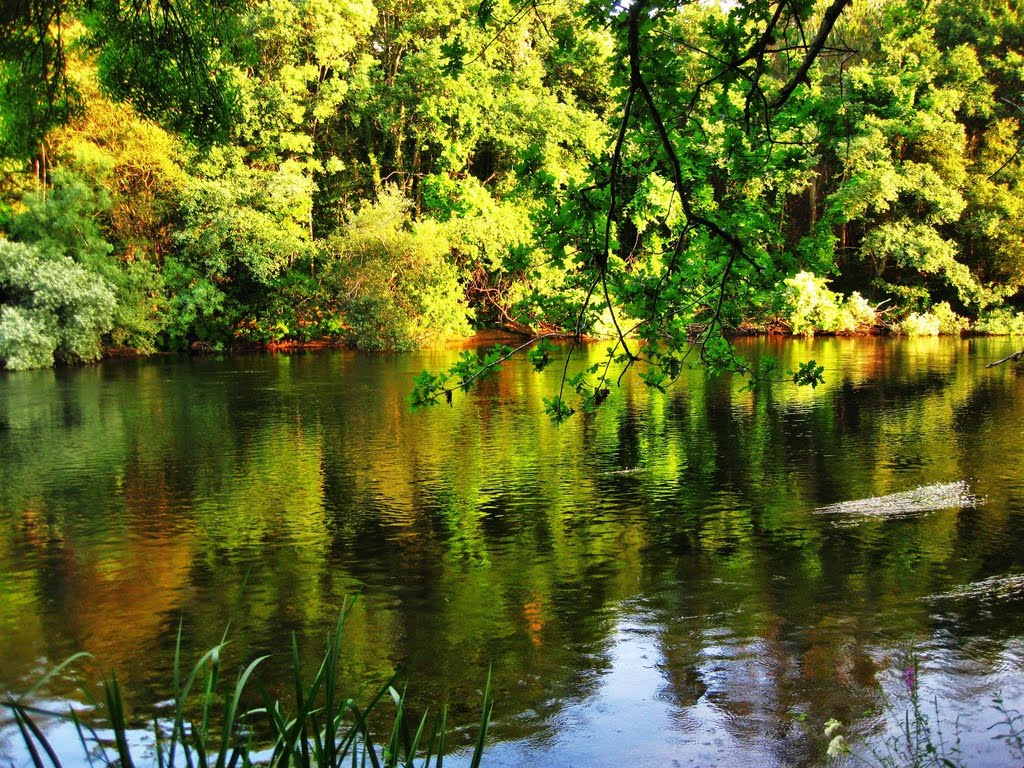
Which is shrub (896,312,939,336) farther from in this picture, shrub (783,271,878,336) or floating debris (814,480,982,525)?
floating debris (814,480,982,525)

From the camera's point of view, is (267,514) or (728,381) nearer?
(267,514)

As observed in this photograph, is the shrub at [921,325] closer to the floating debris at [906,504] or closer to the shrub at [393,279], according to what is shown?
the shrub at [393,279]

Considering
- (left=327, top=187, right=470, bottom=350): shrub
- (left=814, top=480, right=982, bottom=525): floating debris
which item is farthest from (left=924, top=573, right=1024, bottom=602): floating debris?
(left=327, top=187, right=470, bottom=350): shrub

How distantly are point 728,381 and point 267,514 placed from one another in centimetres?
1292

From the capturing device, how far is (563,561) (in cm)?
845

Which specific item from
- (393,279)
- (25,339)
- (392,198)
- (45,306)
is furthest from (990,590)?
(392,198)

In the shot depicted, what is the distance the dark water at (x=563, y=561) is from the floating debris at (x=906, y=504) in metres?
0.17

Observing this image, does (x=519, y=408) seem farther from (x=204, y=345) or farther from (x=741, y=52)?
(x=204, y=345)

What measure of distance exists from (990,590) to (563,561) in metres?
3.35

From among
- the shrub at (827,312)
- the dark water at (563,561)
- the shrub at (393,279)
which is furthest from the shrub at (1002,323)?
the dark water at (563,561)

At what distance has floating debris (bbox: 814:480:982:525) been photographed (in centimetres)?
971

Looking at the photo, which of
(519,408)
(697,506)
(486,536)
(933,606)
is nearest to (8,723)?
(486,536)

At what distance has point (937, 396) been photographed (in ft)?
58.5

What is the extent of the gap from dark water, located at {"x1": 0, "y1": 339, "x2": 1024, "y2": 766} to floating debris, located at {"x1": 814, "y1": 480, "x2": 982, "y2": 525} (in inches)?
6.8
